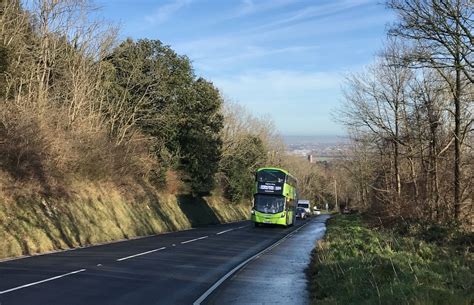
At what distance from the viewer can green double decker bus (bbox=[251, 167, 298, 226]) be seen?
124 feet

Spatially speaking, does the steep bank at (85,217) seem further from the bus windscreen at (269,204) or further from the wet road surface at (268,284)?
the wet road surface at (268,284)

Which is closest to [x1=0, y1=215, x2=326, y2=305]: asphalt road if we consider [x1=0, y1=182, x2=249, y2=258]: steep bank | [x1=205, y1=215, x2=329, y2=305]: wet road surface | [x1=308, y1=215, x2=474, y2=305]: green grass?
[x1=205, y1=215, x2=329, y2=305]: wet road surface

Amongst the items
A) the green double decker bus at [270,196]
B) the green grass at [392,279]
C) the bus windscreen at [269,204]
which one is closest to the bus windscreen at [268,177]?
the green double decker bus at [270,196]

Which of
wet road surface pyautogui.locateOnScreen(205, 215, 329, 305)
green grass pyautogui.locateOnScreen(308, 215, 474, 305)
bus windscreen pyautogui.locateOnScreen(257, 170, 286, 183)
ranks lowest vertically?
wet road surface pyautogui.locateOnScreen(205, 215, 329, 305)

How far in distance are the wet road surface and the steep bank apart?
8.21m

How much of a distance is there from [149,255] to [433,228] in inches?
516

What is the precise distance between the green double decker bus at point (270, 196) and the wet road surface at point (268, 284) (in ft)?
59.0

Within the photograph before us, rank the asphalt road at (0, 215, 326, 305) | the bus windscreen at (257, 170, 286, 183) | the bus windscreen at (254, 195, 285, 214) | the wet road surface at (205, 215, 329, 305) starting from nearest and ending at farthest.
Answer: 1. the asphalt road at (0, 215, 326, 305)
2. the wet road surface at (205, 215, 329, 305)
3. the bus windscreen at (254, 195, 285, 214)
4. the bus windscreen at (257, 170, 286, 183)

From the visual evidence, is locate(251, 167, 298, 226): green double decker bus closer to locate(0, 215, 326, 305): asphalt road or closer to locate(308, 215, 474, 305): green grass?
locate(0, 215, 326, 305): asphalt road

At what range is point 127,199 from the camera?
32.3m

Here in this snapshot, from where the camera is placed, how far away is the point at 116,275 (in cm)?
1301

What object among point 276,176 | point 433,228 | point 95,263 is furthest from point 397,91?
point 95,263

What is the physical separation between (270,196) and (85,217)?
16258 mm

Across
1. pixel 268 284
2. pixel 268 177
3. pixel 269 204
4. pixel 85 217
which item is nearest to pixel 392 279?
pixel 268 284
